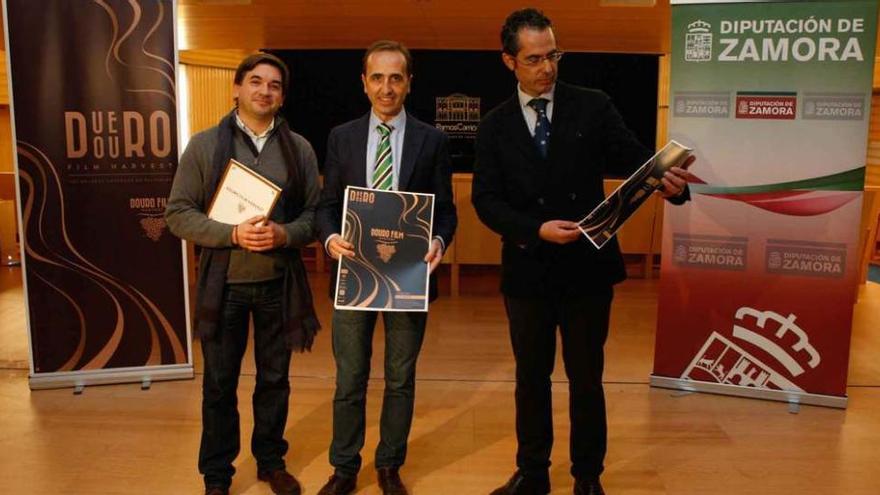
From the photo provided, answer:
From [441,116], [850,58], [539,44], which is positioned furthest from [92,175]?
[441,116]

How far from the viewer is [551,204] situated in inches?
101

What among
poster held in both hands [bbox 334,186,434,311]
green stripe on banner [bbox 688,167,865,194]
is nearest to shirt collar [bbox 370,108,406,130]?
poster held in both hands [bbox 334,186,434,311]

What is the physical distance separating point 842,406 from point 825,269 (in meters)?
0.73

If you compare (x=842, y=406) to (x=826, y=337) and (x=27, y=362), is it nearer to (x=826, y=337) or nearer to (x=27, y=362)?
(x=826, y=337)

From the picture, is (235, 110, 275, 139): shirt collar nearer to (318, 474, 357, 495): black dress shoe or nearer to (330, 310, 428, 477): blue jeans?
(330, 310, 428, 477): blue jeans

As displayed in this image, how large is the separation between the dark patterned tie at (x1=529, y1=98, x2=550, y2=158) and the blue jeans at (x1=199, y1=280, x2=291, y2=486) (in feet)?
Answer: 3.57

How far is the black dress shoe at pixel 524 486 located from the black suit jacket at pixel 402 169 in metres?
0.79

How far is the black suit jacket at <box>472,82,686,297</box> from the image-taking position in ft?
8.37

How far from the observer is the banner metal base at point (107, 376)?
13.5 feet

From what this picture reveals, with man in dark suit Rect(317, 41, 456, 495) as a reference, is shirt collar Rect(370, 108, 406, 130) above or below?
above

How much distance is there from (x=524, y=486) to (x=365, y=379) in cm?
73

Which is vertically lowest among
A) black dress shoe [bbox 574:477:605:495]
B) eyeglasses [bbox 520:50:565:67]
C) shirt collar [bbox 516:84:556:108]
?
black dress shoe [bbox 574:477:605:495]

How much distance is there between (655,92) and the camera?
10.2 m

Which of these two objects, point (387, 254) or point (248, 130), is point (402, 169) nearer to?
point (387, 254)
